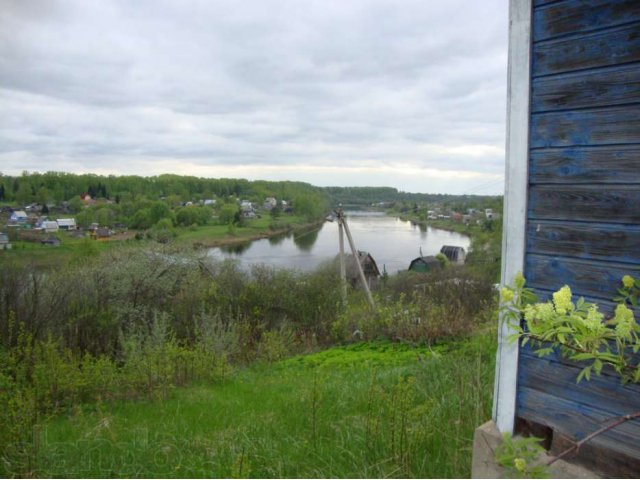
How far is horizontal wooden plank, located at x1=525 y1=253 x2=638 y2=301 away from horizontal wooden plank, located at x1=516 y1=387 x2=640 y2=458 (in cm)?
52

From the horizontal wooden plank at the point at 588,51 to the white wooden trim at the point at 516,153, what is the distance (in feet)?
0.20

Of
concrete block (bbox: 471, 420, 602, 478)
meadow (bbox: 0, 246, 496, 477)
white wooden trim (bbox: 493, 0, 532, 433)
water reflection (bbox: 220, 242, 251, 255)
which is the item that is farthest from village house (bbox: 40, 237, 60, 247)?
Answer: white wooden trim (bbox: 493, 0, 532, 433)

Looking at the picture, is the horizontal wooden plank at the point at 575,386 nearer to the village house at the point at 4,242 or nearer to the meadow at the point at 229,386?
the meadow at the point at 229,386

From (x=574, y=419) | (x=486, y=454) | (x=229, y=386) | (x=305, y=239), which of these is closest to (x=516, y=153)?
(x=574, y=419)

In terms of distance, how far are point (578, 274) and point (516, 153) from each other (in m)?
0.62

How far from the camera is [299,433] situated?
11.1ft

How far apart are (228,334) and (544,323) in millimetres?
7911

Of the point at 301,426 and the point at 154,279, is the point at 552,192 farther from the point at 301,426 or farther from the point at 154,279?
the point at 154,279

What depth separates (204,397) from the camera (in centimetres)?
505

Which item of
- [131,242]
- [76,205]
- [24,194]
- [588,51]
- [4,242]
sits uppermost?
[588,51]

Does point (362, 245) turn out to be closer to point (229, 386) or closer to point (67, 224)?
point (67, 224)

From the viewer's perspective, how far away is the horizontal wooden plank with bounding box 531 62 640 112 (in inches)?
72.8

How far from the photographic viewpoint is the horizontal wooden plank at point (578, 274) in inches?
76.1

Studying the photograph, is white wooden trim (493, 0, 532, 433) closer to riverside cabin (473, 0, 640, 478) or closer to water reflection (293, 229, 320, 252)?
riverside cabin (473, 0, 640, 478)
